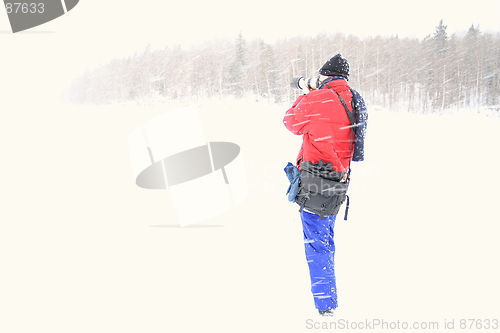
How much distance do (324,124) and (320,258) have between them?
855mm

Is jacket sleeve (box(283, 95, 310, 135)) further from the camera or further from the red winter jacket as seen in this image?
the camera

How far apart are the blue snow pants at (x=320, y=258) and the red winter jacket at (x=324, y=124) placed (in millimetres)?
374

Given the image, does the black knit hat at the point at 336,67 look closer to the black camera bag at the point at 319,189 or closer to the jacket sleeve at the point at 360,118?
the jacket sleeve at the point at 360,118

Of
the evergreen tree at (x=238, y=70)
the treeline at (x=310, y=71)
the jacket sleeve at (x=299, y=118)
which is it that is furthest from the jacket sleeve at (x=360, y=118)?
the evergreen tree at (x=238, y=70)

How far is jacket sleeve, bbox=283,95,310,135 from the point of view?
1996 millimetres

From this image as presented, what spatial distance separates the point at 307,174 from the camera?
6.72 feet

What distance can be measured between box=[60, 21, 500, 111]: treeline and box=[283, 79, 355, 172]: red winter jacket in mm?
4045

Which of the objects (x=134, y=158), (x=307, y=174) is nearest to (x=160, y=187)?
(x=134, y=158)

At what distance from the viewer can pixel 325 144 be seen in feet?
6.53

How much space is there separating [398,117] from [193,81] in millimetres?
3949

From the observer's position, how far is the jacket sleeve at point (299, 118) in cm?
200

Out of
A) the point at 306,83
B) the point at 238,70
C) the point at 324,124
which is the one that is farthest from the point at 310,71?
the point at 324,124

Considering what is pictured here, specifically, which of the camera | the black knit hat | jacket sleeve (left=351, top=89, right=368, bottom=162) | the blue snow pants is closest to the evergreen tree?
the camera

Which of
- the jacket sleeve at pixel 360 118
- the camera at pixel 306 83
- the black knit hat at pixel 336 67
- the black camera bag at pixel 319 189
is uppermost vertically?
the black knit hat at pixel 336 67
